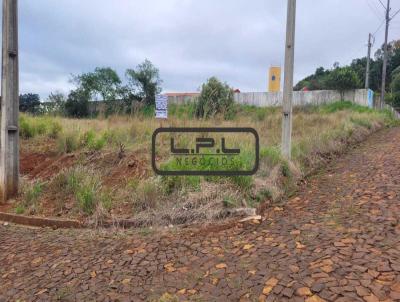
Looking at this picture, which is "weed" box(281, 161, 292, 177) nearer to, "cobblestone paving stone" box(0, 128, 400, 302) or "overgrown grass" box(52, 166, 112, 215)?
"cobblestone paving stone" box(0, 128, 400, 302)

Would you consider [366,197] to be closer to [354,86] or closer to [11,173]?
[11,173]

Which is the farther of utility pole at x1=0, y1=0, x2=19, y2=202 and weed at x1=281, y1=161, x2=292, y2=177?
weed at x1=281, y1=161, x2=292, y2=177

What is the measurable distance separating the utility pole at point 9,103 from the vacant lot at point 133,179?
22 cm

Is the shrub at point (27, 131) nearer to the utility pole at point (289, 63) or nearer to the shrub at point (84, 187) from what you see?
the shrub at point (84, 187)

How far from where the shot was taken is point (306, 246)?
232cm

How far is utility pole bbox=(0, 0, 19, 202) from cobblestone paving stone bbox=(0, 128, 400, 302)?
3.10 ft

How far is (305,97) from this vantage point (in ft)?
67.9

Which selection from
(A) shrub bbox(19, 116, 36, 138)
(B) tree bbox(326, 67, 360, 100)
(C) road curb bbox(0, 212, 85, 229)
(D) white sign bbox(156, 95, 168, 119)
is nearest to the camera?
(C) road curb bbox(0, 212, 85, 229)

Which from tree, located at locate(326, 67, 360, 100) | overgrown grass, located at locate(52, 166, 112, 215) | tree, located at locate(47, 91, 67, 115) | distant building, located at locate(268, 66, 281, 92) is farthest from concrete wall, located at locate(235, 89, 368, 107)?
overgrown grass, located at locate(52, 166, 112, 215)

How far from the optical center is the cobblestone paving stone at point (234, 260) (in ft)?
6.02

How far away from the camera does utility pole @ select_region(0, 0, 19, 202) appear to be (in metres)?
3.97

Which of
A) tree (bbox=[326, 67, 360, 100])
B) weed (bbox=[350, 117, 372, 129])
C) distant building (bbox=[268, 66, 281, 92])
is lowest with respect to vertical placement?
weed (bbox=[350, 117, 372, 129])

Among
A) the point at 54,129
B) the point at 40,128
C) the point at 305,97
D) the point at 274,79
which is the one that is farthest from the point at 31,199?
the point at 274,79

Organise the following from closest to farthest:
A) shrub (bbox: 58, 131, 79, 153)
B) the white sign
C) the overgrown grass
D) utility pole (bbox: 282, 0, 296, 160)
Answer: the overgrown grass
utility pole (bbox: 282, 0, 296, 160)
shrub (bbox: 58, 131, 79, 153)
the white sign
